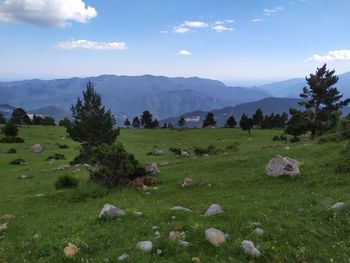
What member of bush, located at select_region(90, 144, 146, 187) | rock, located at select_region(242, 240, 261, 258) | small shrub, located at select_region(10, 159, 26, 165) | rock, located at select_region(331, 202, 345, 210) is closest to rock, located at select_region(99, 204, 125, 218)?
rock, located at select_region(242, 240, 261, 258)

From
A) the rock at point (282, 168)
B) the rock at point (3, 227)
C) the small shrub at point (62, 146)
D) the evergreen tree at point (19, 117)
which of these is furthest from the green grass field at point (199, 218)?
the evergreen tree at point (19, 117)

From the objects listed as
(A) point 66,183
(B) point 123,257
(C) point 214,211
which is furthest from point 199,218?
(A) point 66,183

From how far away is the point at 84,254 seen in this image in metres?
13.0

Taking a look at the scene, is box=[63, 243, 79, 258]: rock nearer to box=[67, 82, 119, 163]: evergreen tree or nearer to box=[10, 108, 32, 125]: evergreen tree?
box=[67, 82, 119, 163]: evergreen tree

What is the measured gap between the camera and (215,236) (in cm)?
1310

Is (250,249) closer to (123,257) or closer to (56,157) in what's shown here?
(123,257)

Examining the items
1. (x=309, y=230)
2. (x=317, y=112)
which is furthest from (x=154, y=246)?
(x=317, y=112)

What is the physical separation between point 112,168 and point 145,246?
13.4 meters

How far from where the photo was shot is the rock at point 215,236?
12852 mm

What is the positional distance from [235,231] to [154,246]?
10.5ft

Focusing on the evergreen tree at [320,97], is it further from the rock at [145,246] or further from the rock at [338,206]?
the rock at [145,246]

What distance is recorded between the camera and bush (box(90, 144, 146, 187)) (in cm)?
2567

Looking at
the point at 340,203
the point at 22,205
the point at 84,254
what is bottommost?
the point at 22,205

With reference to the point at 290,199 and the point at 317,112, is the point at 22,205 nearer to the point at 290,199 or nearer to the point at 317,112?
the point at 290,199
